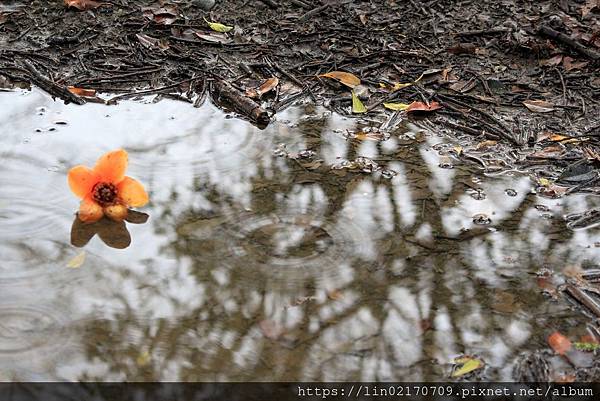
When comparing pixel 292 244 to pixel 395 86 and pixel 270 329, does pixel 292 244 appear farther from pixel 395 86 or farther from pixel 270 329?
pixel 395 86

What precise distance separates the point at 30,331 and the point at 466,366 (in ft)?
4.37

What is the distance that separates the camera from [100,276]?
7.91 feet

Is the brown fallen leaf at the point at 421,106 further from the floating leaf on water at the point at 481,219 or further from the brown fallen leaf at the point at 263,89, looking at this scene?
the floating leaf on water at the point at 481,219

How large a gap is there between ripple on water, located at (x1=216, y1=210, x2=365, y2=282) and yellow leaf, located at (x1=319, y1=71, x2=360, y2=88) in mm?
1307

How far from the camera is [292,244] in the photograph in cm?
258

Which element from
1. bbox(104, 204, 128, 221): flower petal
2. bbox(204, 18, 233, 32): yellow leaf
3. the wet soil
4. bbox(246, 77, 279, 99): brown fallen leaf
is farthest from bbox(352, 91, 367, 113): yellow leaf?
bbox(104, 204, 128, 221): flower petal

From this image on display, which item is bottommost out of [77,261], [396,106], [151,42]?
[151,42]

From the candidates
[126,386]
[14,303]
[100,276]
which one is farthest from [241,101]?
[126,386]

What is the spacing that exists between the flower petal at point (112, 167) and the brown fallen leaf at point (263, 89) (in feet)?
3.86

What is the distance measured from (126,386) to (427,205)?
4.62 feet

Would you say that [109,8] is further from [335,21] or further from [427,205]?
[427,205]

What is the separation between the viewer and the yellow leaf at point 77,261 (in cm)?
245

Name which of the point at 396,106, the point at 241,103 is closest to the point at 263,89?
the point at 241,103

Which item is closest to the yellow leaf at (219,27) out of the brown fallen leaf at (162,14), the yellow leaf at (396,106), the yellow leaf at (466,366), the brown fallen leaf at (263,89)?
the brown fallen leaf at (162,14)
